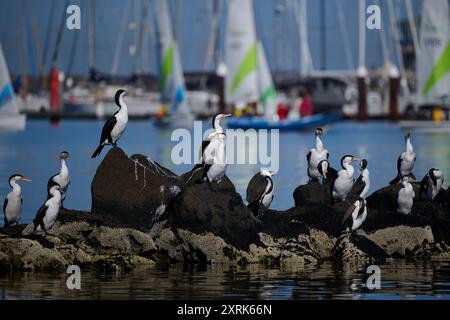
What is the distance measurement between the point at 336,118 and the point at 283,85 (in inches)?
1351

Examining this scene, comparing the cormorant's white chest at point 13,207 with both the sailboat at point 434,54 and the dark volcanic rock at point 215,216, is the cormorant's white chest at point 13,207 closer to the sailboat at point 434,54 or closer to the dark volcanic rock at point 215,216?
the dark volcanic rock at point 215,216

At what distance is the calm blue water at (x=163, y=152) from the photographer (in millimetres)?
38156

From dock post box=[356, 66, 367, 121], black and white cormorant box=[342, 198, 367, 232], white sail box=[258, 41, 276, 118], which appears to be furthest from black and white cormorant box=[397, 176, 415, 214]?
dock post box=[356, 66, 367, 121]

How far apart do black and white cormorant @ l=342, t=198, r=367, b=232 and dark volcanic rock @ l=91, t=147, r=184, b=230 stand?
2922 mm

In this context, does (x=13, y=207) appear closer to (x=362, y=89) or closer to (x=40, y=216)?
(x=40, y=216)

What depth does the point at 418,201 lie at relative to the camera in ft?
87.6

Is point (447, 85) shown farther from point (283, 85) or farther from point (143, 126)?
point (283, 85)

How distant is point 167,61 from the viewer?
79.1 metres

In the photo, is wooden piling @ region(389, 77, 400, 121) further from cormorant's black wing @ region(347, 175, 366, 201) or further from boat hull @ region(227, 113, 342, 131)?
cormorant's black wing @ region(347, 175, 366, 201)

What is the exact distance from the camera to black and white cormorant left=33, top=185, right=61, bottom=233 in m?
23.3

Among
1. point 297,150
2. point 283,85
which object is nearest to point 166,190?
point 297,150

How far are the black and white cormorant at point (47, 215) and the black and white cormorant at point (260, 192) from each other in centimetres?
340

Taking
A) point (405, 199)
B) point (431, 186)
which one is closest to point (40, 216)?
point (405, 199)

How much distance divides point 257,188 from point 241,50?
153ft
